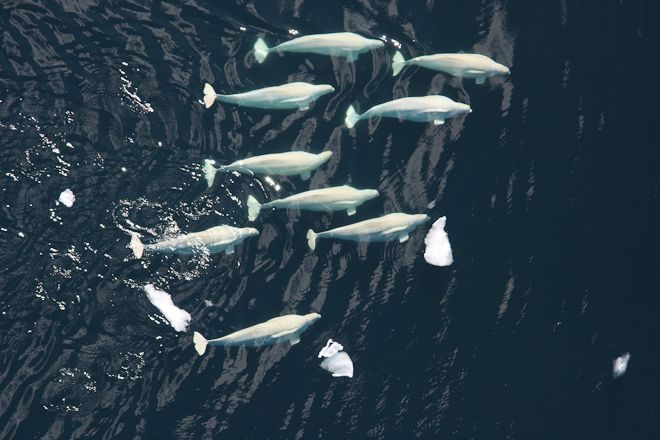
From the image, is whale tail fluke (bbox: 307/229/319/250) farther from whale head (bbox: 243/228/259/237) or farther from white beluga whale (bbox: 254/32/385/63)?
white beluga whale (bbox: 254/32/385/63)

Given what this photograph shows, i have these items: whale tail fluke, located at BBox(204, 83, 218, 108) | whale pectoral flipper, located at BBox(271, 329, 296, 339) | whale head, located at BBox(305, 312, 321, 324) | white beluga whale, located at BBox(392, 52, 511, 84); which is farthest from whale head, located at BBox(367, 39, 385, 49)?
whale pectoral flipper, located at BBox(271, 329, 296, 339)

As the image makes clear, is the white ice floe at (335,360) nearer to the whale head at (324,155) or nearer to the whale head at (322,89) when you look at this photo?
the whale head at (324,155)

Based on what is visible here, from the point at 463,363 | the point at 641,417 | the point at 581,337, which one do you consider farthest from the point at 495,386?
the point at 641,417

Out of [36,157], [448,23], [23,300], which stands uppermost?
[448,23]

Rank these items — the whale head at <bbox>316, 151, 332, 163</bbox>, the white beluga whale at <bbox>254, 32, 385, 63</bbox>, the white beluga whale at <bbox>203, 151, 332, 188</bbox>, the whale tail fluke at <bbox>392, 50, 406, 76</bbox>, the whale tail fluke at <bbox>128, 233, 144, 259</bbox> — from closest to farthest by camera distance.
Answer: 1. the whale tail fluke at <bbox>128, 233, 144, 259</bbox>
2. the white beluga whale at <bbox>203, 151, 332, 188</bbox>
3. the whale head at <bbox>316, 151, 332, 163</bbox>
4. the white beluga whale at <bbox>254, 32, 385, 63</bbox>
5. the whale tail fluke at <bbox>392, 50, 406, 76</bbox>

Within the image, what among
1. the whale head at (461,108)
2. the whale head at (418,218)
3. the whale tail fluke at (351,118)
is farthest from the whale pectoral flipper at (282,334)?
the whale head at (461,108)

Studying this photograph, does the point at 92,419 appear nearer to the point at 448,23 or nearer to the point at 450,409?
the point at 450,409
